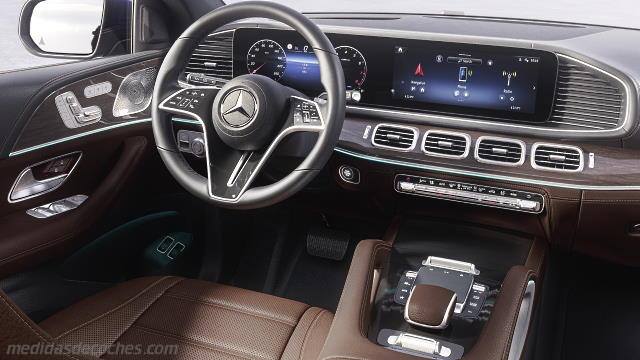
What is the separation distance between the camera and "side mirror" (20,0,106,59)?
2.28 metres

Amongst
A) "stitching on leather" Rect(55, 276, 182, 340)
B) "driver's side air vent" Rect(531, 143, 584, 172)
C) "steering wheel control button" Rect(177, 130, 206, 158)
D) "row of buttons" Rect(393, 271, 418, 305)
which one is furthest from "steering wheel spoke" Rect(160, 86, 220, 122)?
"driver's side air vent" Rect(531, 143, 584, 172)

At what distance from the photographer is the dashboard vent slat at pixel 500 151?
74.6 inches

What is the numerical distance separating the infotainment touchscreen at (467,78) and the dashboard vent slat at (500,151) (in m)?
0.09

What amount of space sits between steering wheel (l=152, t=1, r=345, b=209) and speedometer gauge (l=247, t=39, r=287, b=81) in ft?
1.18

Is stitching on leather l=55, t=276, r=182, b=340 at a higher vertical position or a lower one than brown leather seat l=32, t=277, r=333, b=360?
higher

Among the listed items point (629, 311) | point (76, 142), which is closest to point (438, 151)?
point (629, 311)

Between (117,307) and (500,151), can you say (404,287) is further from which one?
(117,307)

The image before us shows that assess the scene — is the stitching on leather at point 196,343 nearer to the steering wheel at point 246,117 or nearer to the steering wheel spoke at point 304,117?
the steering wheel at point 246,117

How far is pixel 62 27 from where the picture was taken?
2.33m

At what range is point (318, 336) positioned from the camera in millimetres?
1692

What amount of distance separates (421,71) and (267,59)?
0.47 metres

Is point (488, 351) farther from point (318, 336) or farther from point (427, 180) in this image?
point (427, 180)

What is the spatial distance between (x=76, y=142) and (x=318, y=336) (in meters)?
0.92

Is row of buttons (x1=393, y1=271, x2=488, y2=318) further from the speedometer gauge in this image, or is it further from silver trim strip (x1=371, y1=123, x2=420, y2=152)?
the speedometer gauge
